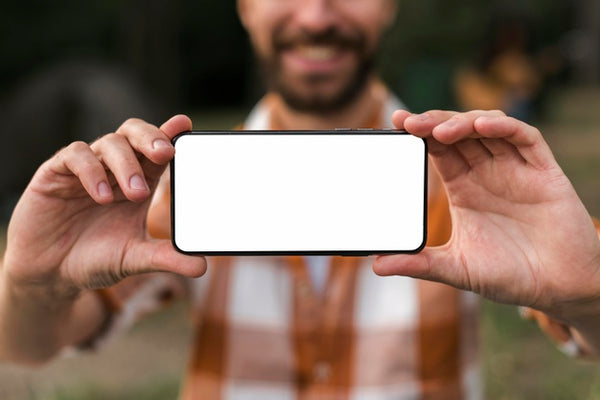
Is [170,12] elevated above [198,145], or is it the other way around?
[198,145]

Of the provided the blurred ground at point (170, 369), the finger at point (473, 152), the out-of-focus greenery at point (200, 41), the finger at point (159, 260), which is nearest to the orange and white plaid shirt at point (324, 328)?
the finger at point (159, 260)

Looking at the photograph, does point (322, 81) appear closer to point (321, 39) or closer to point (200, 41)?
point (321, 39)

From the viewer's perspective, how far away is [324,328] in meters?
2.37

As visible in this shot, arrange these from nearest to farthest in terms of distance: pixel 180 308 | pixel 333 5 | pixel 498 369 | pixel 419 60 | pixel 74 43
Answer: pixel 333 5 → pixel 498 369 → pixel 180 308 → pixel 419 60 → pixel 74 43

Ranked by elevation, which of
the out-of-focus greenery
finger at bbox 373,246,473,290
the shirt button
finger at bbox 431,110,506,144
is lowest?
the out-of-focus greenery

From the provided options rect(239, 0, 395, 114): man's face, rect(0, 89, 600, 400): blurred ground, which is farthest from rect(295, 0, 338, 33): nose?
rect(0, 89, 600, 400): blurred ground

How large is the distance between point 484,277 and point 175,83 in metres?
14.0

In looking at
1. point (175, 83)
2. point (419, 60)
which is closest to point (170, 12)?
point (175, 83)

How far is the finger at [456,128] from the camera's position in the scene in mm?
1392

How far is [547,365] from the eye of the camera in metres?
4.54

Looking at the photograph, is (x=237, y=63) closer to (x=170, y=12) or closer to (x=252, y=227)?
(x=170, y=12)

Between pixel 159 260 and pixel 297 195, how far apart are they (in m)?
0.32

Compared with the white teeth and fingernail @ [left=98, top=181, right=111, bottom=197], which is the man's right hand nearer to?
fingernail @ [left=98, top=181, right=111, bottom=197]

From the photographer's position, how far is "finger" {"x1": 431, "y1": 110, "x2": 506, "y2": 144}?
1.39 meters
